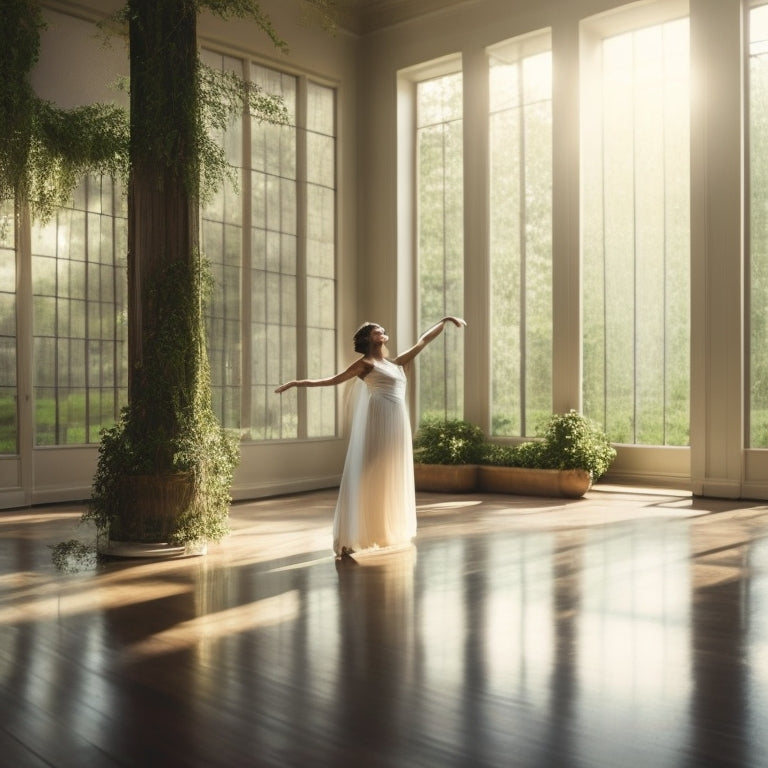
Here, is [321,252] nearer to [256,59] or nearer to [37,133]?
[256,59]

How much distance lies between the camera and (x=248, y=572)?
19.9 ft

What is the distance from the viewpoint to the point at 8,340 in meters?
9.46

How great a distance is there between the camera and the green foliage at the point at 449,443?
11.3 m

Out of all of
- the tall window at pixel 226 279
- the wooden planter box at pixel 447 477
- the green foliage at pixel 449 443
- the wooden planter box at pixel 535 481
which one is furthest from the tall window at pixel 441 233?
the tall window at pixel 226 279

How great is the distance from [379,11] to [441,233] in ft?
10.7

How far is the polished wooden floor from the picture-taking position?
299cm

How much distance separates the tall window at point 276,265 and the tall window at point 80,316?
3.86 feet

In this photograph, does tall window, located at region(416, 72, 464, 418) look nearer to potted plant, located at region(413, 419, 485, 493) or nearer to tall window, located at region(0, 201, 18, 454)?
potted plant, located at region(413, 419, 485, 493)

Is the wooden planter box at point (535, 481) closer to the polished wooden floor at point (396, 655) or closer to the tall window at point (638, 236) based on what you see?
the tall window at point (638, 236)

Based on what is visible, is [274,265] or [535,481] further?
[274,265]

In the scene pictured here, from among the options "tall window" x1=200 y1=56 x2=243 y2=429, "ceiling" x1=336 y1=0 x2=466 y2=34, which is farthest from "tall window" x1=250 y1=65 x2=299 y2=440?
"ceiling" x1=336 y1=0 x2=466 y2=34

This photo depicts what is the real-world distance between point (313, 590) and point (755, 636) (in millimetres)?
2461

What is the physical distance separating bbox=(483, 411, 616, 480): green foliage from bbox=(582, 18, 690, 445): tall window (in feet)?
1.67

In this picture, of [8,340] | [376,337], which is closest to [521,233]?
[376,337]
